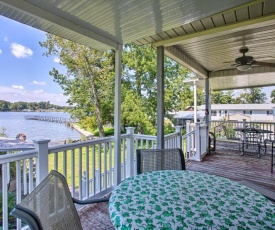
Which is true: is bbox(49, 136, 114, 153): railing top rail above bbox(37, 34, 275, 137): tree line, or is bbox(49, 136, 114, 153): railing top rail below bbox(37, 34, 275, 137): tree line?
below

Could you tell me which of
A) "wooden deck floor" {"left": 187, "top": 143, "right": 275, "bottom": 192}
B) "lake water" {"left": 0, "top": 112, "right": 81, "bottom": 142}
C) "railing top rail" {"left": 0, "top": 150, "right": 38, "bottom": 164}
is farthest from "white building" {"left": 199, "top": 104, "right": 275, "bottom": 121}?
"railing top rail" {"left": 0, "top": 150, "right": 38, "bottom": 164}

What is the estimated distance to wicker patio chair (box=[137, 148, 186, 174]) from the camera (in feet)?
6.74

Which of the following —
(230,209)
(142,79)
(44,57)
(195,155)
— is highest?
(44,57)

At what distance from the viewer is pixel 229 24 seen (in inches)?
100

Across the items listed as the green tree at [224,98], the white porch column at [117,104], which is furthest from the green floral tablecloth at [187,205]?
the green tree at [224,98]

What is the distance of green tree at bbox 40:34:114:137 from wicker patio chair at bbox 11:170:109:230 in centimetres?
871

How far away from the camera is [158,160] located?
2.12m

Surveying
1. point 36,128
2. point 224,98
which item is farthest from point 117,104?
point 224,98

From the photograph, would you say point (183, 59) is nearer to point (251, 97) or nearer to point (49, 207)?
point (49, 207)

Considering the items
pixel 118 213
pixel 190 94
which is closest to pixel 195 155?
pixel 118 213

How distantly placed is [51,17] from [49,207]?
183 cm

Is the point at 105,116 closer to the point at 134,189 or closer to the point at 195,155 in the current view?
the point at 195,155

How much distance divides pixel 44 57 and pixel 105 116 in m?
4.37

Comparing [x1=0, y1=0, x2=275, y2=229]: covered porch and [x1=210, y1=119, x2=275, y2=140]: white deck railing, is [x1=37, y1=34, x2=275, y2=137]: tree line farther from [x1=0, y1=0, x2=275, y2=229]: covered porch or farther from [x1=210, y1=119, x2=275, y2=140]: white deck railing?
[x1=0, y1=0, x2=275, y2=229]: covered porch
